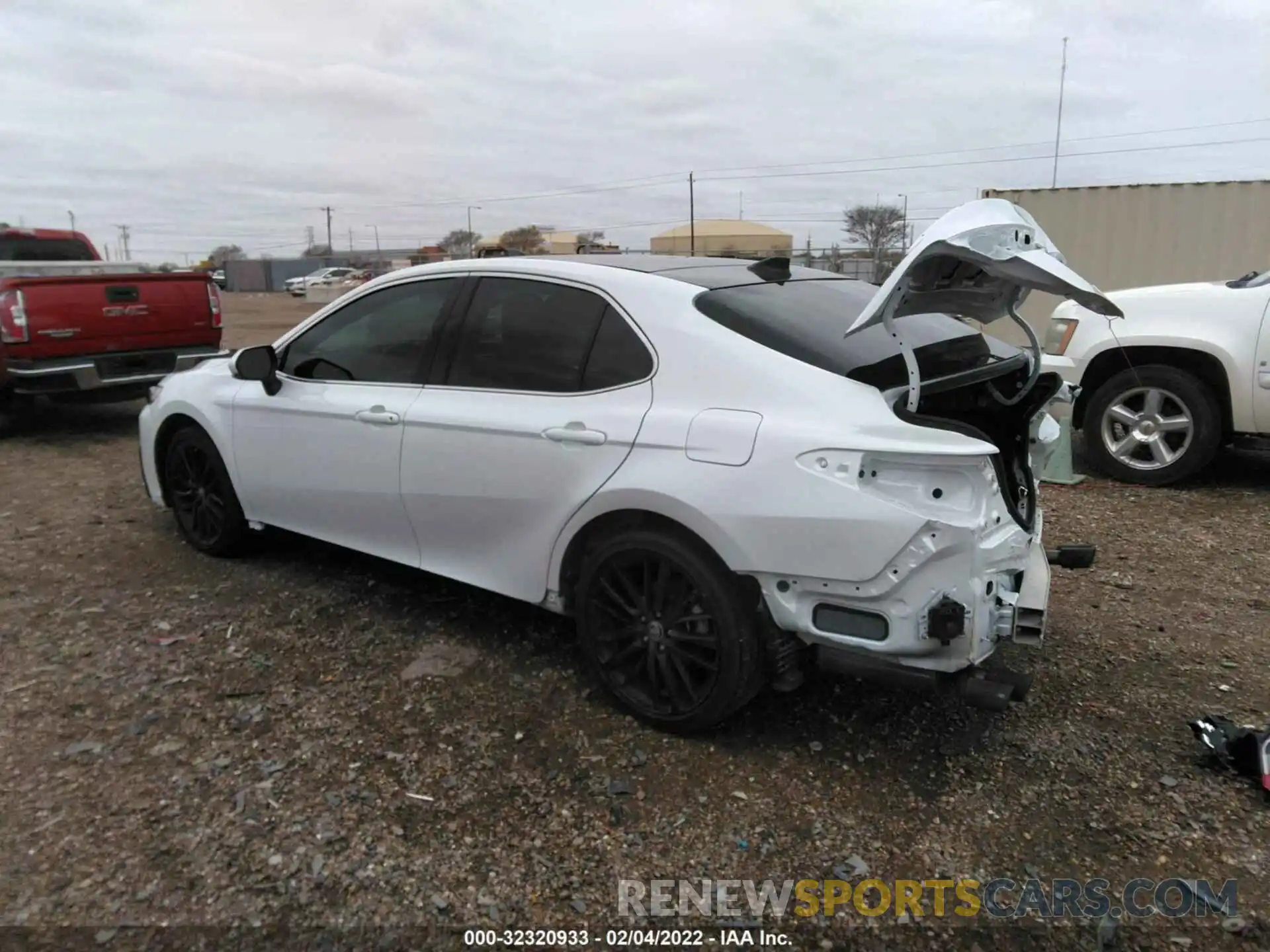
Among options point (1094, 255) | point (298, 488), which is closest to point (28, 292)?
point (298, 488)

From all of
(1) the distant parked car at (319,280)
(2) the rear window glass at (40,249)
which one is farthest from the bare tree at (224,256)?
(2) the rear window glass at (40,249)

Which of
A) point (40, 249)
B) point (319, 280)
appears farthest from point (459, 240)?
point (40, 249)

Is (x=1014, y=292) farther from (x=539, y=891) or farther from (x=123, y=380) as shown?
(x=123, y=380)

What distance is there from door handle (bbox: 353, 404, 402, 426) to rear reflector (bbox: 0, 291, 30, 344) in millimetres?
5215

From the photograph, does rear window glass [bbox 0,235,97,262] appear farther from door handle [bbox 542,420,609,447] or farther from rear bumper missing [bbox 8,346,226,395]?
door handle [bbox 542,420,609,447]

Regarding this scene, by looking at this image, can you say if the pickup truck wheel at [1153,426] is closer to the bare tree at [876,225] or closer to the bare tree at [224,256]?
the bare tree at [876,225]

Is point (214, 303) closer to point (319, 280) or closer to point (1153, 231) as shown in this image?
point (1153, 231)

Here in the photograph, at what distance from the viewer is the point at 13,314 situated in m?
7.38

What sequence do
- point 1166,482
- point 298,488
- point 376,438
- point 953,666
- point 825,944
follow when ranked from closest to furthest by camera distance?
point 825,944
point 953,666
point 376,438
point 298,488
point 1166,482

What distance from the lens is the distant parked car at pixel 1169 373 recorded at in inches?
229

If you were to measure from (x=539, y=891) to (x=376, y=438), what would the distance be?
79.3 inches

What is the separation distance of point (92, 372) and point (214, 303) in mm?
1330

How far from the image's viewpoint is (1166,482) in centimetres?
618

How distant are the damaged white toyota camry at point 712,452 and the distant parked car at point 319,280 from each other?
43.0m
